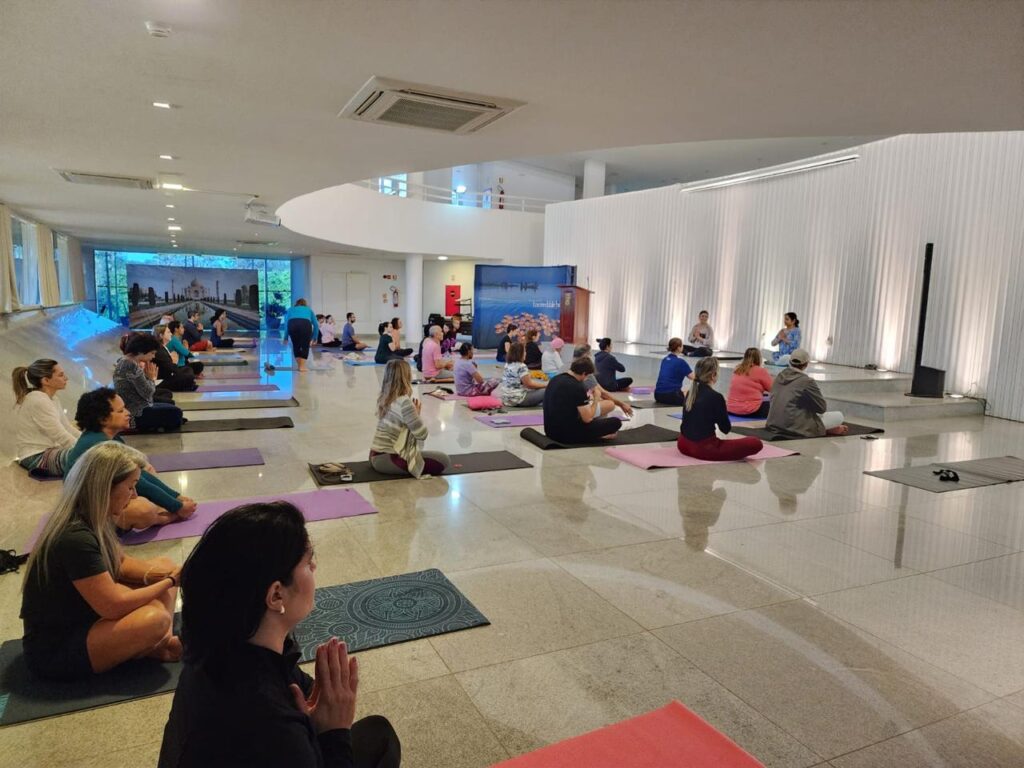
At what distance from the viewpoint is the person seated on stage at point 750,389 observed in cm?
904

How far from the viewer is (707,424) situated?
658 centimetres

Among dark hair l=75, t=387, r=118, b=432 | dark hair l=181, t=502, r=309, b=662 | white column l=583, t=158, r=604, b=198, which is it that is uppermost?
white column l=583, t=158, r=604, b=198

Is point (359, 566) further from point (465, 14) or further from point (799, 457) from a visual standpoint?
point (799, 457)

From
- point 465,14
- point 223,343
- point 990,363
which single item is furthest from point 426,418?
point 223,343

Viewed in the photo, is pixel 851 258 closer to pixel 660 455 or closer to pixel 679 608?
pixel 660 455

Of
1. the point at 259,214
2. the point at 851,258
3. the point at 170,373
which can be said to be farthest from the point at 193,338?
the point at 851,258

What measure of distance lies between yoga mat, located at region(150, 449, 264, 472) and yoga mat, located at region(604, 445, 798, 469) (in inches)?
138

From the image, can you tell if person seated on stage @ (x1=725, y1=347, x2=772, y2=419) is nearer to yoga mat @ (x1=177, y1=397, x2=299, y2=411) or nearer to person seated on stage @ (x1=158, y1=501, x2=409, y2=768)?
yoga mat @ (x1=177, y1=397, x2=299, y2=411)

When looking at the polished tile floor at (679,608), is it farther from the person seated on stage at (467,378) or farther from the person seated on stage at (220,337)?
the person seated on stage at (220,337)

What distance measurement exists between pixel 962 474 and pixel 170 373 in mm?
10161

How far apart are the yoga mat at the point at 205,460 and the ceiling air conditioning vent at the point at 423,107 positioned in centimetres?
322

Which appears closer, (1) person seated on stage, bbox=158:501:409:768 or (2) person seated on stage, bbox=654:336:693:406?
(1) person seated on stage, bbox=158:501:409:768

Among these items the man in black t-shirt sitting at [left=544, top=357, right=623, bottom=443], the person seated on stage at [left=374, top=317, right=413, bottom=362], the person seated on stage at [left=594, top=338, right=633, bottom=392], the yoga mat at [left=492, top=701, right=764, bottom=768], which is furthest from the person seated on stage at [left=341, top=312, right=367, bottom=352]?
the yoga mat at [left=492, top=701, right=764, bottom=768]

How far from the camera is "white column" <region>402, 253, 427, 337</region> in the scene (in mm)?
21328
